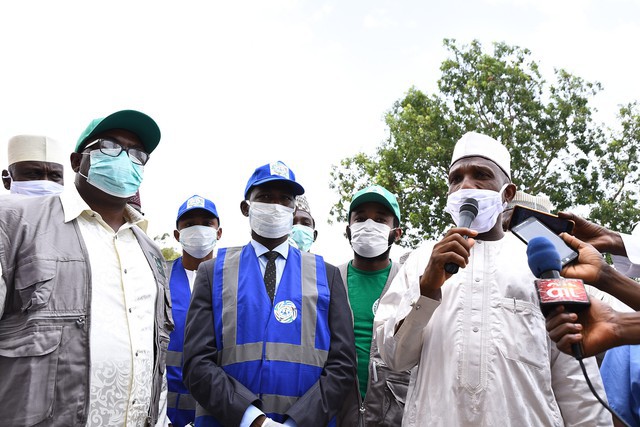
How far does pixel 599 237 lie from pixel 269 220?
221 centimetres

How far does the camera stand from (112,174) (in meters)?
3.33

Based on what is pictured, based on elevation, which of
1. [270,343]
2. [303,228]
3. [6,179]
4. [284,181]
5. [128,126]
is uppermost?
[128,126]

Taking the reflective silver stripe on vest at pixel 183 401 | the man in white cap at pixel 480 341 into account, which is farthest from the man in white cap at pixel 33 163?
the man in white cap at pixel 480 341

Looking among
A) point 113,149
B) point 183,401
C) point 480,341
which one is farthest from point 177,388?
point 480,341

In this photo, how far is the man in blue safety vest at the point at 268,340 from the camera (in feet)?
10.8

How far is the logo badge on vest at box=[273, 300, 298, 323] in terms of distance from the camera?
3.53 metres

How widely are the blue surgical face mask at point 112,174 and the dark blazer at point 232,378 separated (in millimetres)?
801

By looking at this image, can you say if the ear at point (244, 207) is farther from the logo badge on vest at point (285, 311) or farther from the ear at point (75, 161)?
the ear at point (75, 161)

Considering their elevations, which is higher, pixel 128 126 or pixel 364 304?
pixel 128 126

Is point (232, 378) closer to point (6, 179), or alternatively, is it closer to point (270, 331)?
point (270, 331)

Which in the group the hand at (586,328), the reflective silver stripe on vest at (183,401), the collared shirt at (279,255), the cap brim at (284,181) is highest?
the cap brim at (284,181)

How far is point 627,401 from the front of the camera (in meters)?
2.96

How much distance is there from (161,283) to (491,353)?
→ 6.67 feet

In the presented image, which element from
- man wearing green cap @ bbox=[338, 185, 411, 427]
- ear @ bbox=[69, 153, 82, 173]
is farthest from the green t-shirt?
ear @ bbox=[69, 153, 82, 173]
